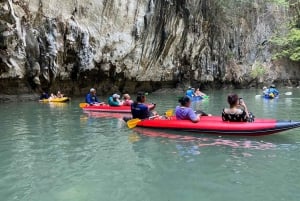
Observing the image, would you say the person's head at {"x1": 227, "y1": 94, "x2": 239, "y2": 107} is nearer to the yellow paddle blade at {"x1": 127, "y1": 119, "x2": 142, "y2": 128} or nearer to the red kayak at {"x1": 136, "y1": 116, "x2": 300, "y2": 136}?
the red kayak at {"x1": 136, "y1": 116, "x2": 300, "y2": 136}

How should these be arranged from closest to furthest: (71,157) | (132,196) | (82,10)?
(132,196) < (71,157) < (82,10)

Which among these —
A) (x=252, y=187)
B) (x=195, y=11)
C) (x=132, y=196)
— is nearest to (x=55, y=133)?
(x=132, y=196)

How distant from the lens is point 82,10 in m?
24.9

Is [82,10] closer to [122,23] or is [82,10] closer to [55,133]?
[122,23]

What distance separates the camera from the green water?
5516 mm

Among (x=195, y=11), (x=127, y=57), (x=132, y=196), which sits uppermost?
(x=195, y=11)

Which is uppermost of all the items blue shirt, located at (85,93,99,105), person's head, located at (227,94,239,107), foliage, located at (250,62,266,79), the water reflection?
foliage, located at (250,62,266,79)

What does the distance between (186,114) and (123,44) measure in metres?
17.7

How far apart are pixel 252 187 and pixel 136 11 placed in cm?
2369

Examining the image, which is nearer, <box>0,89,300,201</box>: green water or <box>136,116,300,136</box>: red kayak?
<box>0,89,300,201</box>: green water

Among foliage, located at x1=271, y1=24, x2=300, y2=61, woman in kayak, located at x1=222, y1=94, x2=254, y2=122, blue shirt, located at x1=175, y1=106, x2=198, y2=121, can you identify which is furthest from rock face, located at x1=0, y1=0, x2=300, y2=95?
woman in kayak, located at x1=222, y1=94, x2=254, y2=122

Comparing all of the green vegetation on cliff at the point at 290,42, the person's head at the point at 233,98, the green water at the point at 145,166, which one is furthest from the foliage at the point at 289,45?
the person's head at the point at 233,98

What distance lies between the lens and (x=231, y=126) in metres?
9.61

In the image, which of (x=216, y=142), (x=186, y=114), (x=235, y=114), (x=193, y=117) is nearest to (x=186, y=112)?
(x=186, y=114)
